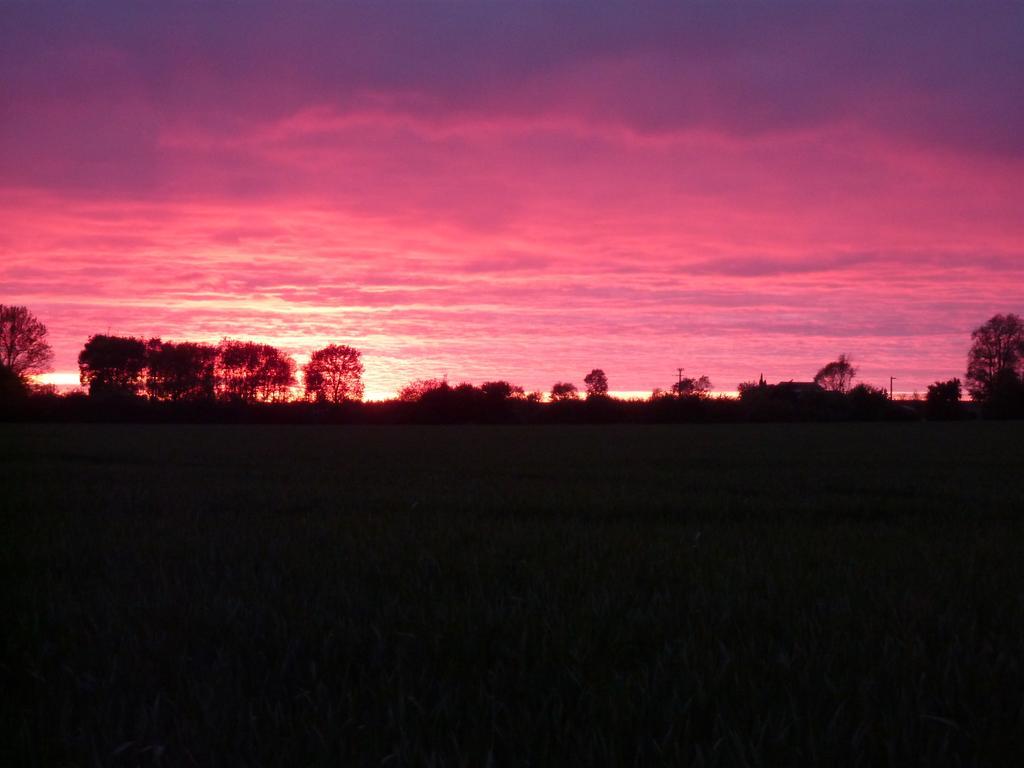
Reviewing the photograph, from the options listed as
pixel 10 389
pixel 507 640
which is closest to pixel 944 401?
pixel 10 389

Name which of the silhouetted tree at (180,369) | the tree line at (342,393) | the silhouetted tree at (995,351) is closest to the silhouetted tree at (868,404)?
the tree line at (342,393)

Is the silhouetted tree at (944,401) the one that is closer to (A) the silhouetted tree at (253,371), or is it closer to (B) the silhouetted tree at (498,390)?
(B) the silhouetted tree at (498,390)

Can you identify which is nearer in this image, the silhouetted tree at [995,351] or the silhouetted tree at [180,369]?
the silhouetted tree at [180,369]

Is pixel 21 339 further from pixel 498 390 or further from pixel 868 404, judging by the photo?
pixel 868 404

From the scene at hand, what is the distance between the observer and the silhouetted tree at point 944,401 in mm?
92312

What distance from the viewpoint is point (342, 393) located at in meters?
90.9

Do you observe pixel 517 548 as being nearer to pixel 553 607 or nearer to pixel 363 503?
pixel 553 607

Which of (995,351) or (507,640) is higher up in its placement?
(995,351)

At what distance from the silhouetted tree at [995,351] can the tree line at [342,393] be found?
2434 millimetres

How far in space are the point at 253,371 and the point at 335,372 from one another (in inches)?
350

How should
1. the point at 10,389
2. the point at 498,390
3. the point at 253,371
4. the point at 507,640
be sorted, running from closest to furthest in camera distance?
the point at 507,640 → the point at 10,389 → the point at 498,390 → the point at 253,371

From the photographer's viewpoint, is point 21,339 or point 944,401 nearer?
point 21,339

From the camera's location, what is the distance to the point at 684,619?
439 centimetres

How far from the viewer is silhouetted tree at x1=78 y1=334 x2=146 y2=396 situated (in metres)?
84.6
